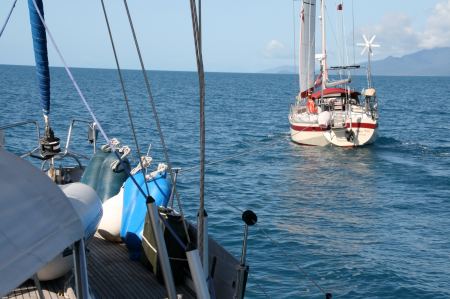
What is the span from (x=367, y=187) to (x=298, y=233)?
25.9 feet

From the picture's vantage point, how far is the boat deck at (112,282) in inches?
250

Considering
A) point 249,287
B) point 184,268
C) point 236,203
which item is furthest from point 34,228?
point 236,203

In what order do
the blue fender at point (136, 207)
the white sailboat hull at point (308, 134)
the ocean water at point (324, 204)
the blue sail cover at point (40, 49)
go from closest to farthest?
the blue fender at point (136, 207) < the blue sail cover at point (40, 49) < the ocean water at point (324, 204) < the white sailboat hull at point (308, 134)

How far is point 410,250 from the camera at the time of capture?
14828 mm

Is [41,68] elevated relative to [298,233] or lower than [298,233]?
elevated

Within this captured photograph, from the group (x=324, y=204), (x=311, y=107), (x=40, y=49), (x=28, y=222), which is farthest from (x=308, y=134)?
(x=28, y=222)

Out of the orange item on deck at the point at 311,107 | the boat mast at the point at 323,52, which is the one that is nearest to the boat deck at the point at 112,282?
the orange item on deck at the point at 311,107

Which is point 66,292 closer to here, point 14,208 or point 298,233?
point 14,208

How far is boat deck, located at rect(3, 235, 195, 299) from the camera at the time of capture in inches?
250

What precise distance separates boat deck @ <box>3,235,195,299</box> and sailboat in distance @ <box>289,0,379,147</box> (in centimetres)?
2478

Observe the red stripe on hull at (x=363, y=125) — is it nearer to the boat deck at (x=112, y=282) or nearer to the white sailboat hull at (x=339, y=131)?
the white sailboat hull at (x=339, y=131)

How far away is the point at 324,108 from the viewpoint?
110ft

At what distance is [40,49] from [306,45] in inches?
1234

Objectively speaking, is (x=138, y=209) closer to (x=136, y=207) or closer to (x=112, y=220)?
(x=136, y=207)
